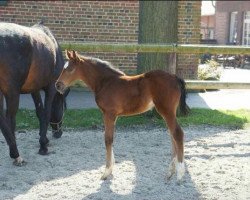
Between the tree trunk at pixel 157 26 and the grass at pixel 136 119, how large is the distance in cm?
96

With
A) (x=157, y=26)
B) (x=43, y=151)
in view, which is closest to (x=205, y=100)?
(x=157, y=26)

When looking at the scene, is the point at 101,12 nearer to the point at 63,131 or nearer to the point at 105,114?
the point at 63,131

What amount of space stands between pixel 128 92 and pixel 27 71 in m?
1.52

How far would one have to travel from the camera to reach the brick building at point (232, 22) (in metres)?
30.0

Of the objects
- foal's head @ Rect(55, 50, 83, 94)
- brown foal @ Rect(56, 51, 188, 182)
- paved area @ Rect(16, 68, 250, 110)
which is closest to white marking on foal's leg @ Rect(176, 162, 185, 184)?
brown foal @ Rect(56, 51, 188, 182)

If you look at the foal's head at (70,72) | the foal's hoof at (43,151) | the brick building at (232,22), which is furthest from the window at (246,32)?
the foal's head at (70,72)

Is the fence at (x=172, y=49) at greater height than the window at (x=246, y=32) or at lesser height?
greater

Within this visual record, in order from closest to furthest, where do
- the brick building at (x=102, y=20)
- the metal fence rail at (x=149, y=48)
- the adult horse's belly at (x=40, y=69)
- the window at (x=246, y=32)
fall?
the adult horse's belly at (x=40, y=69)
the metal fence rail at (x=149, y=48)
the brick building at (x=102, y=20)
the window at (x=246, y=32)

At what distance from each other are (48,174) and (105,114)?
104cm

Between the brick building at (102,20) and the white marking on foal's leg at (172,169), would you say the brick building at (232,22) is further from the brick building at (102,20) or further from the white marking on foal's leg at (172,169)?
the white marking on foal's leg at (172,169)

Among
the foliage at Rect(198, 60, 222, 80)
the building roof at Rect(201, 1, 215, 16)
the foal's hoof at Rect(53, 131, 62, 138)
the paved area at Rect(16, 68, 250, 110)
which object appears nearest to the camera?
the foal's hoof at Rect(53, 131, 62, 138)

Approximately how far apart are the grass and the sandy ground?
41 centimetres

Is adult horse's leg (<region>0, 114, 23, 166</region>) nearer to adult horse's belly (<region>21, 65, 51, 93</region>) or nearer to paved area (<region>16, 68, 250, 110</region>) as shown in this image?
adult horse's belly (<region>21, 65, 51, 93</region>)

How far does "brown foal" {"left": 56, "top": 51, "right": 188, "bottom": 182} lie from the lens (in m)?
4.89
